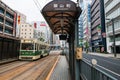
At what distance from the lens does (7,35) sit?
3066 cm

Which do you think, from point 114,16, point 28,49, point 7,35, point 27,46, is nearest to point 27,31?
point 114,16

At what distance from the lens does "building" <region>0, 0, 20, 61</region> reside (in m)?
20.8

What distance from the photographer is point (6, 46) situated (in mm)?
Answer: 21750

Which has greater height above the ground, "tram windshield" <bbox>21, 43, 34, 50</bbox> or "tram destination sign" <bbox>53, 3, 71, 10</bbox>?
"tram destination sign" <bbox>53, 3, 71, 10</bbox>

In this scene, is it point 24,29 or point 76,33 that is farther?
point 24,29

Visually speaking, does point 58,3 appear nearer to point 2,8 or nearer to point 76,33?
point 76,33

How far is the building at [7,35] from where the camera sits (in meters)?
20.8

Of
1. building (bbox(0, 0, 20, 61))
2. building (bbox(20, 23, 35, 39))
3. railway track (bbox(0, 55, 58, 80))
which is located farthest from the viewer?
building (bbox(20, 23, 35, 39))

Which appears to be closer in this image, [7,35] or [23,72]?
[23,72]

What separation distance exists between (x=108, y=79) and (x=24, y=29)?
116223 mm

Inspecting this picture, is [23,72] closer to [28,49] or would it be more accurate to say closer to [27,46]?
[28,49]

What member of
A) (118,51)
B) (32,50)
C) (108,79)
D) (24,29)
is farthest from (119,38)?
(24,29)

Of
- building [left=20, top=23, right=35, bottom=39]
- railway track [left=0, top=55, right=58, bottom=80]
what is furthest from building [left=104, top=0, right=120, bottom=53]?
building [left=20, top=23, right=35, bottom=39]

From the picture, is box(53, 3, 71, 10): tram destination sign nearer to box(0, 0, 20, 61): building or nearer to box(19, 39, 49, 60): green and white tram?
box(0, 0, 20, 61): building
